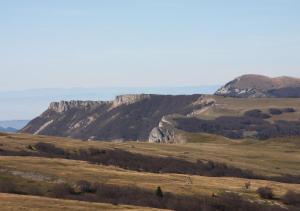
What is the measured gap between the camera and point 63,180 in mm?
89438

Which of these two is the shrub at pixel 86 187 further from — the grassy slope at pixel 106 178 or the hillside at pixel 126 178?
the grassy slope at pixel 106 178

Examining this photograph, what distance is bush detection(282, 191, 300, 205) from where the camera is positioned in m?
99.6

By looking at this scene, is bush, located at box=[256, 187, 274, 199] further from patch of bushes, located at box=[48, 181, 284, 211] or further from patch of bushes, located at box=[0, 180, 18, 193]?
patch of bushes, located at box=[0, 180, 18, 193]

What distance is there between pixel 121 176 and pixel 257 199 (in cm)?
2396

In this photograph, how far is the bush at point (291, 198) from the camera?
99.6m

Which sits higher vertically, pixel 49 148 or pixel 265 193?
pixel 49 148

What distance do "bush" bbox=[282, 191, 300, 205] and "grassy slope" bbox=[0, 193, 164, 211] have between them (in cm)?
4266

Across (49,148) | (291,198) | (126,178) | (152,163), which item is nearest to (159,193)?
(126,178)

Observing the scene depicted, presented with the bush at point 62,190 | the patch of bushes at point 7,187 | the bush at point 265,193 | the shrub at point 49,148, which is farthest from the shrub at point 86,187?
the shrub at point 49,148

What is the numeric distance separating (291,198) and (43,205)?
55.1m

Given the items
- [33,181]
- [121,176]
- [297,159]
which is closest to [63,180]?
[33,181]

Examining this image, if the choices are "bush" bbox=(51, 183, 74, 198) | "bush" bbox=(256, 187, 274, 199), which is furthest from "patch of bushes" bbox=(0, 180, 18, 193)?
"bush" bbox=(256, 187, 274, 199)

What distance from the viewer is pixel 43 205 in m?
60.9

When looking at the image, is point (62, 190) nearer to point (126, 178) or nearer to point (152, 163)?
point (126, 178)
